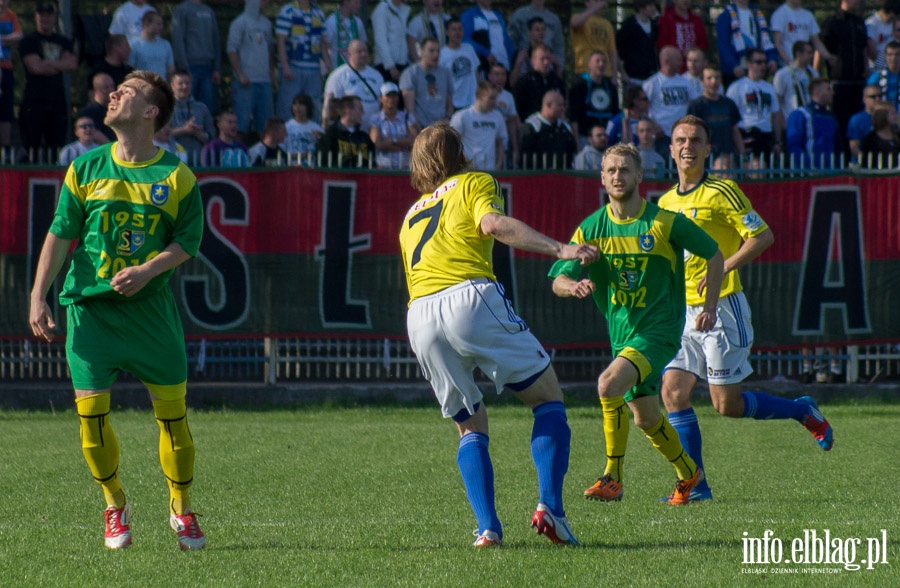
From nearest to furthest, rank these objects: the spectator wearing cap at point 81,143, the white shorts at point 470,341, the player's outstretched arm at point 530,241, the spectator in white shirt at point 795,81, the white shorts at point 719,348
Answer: the player's outstretched arm at point 530,241 < the white shorts at point 470,341 < the white shorts at point 719,348 < the spectator wearing cap at point 81,143 < the spectator in white shirt at point 795,81

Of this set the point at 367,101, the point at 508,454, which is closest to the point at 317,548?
the point at 508,454

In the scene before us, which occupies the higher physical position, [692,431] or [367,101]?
[367,101]

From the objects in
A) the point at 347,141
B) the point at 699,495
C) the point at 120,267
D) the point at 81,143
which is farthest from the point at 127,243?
the point at 347,141

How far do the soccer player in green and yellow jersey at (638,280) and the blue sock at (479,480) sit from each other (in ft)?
4.48

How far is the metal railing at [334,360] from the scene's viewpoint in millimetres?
13555

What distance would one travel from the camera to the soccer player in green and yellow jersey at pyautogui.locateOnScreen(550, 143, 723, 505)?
7.11 metres

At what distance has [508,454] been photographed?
9898mm

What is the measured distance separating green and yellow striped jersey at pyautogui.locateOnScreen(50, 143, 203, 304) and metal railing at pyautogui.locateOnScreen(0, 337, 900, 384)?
735 centimetres

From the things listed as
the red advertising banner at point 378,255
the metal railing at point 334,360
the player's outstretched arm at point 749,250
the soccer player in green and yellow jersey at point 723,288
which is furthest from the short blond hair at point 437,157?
the metal railing at point 334,360

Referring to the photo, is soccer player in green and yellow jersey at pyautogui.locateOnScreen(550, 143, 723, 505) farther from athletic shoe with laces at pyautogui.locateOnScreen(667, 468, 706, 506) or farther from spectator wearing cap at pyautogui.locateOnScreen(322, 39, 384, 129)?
spectator wearing cap at pyautogui.locateOnScreen(322, 39, 384, 129)

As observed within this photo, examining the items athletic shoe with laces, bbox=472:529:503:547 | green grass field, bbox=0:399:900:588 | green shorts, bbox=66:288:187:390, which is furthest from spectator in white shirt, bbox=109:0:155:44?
athletic shoe with laces, bbox=472:529:503:547

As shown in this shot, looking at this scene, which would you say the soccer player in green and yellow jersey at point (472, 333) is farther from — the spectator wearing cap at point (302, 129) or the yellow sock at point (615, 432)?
the spectator wearing cap at point (302, 129)

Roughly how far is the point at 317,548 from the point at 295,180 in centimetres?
788

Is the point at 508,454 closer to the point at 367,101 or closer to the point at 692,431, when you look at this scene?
the point at 692,431
